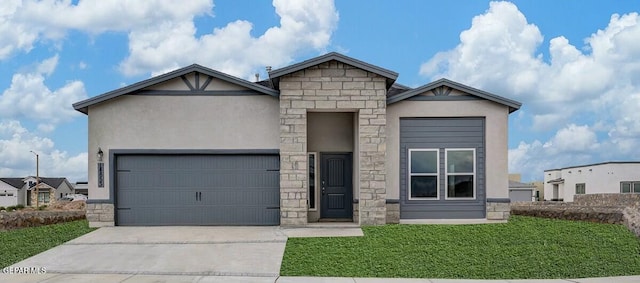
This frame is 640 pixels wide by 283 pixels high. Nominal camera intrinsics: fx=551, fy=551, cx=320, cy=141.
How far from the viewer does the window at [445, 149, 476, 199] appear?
1588 cm

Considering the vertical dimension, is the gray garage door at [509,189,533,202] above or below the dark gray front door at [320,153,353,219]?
below

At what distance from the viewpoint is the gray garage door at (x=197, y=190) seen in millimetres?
15508

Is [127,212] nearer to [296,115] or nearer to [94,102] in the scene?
[94,102]

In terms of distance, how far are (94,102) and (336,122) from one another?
6846mm

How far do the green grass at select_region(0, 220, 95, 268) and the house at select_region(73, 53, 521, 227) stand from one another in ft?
2.77

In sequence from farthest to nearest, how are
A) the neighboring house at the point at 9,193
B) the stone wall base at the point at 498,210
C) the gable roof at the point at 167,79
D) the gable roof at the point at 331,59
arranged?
the neighboring house at the point at 9,193, the stone wall base at the point at 498,210, the gable roof at the point at 167,79, the gable roof at the point at 331,59

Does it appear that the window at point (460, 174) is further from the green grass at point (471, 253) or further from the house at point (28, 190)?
the house at point (28, 190)

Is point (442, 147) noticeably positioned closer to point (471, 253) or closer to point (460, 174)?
point (460, 174)

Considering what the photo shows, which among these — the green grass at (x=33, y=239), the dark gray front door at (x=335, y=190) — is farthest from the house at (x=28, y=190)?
the dark gray front door at (x=335, y=190)

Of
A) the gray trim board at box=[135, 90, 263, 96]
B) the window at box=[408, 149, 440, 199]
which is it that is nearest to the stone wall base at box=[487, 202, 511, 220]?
the window at box=[408, 149, 440, 199]

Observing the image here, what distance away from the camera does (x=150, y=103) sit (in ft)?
50.6

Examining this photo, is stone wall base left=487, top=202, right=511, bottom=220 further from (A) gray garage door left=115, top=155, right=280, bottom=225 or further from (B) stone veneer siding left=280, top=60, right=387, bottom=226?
(A) gray garage door left=115, top=155, right=280, bottom=225

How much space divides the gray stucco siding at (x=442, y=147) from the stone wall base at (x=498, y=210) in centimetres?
18

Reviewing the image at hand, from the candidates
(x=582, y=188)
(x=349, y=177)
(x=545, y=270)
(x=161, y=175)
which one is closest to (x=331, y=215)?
(x=349, y=177)
